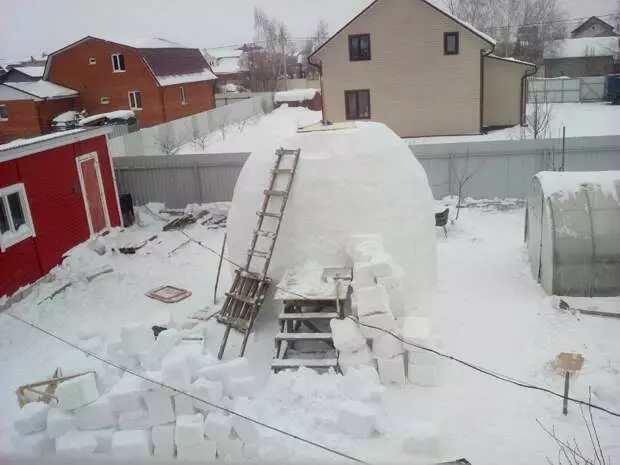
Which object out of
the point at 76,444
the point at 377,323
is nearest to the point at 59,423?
the point at 76,444

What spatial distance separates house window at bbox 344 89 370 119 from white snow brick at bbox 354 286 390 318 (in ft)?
42.5

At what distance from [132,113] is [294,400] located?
51.4ft

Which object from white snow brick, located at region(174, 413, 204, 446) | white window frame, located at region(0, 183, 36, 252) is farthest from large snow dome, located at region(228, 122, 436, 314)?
white window frame, located at region(0, 183, 36, 252)

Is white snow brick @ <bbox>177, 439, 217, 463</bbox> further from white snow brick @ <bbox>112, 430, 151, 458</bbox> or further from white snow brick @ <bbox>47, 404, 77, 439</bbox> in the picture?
white snow brick @ <bbox>47, 404, 77, 439</bbox>

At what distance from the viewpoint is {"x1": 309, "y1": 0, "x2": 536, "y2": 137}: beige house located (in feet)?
53.2

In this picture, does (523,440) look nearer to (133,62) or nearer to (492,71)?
(133,62)

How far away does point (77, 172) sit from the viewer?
9.80 metres

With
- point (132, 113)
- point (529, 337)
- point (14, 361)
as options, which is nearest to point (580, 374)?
point (529, 337)

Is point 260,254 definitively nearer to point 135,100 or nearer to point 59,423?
point 59,423

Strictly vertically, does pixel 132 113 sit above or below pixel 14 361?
above

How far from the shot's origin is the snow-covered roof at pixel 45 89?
48.9 ft

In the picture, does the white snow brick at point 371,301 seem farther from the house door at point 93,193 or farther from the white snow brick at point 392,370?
the house door at point 93,193

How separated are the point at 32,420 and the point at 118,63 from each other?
1184 cm

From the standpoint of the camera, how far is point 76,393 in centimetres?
421
